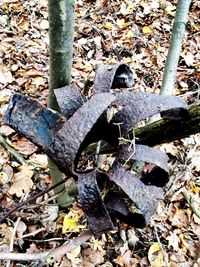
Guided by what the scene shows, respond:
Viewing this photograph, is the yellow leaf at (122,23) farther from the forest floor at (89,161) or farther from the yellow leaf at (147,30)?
the yellow leaf at (147,30)

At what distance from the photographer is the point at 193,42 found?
221cm

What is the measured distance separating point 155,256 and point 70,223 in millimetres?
340

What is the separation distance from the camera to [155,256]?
1.33 m

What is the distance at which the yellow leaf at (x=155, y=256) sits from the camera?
1.31m

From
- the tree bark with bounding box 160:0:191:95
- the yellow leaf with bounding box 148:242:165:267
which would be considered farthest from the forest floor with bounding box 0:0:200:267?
the tree bark with bounding box 160:0:191:95

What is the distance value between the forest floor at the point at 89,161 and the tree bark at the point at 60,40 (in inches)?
4.8

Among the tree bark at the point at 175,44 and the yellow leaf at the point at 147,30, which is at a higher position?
the tree bark at the point at 175,44

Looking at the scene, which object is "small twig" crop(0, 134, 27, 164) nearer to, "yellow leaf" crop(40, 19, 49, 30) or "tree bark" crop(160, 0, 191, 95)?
"tree bark" crop(160, 0, 191, 95)

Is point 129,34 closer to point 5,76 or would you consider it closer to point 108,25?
point 108,25

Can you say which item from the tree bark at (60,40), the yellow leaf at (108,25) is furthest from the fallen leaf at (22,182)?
the yellow leaf at (108,25)

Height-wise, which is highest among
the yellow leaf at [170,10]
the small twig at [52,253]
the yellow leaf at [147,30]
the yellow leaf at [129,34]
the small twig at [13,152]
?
the yellow leaf at [170,10]

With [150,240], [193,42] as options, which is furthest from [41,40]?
[150,240]

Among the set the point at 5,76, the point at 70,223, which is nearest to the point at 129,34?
the point at 5,76

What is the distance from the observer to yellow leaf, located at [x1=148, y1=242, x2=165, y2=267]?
1312 mm
